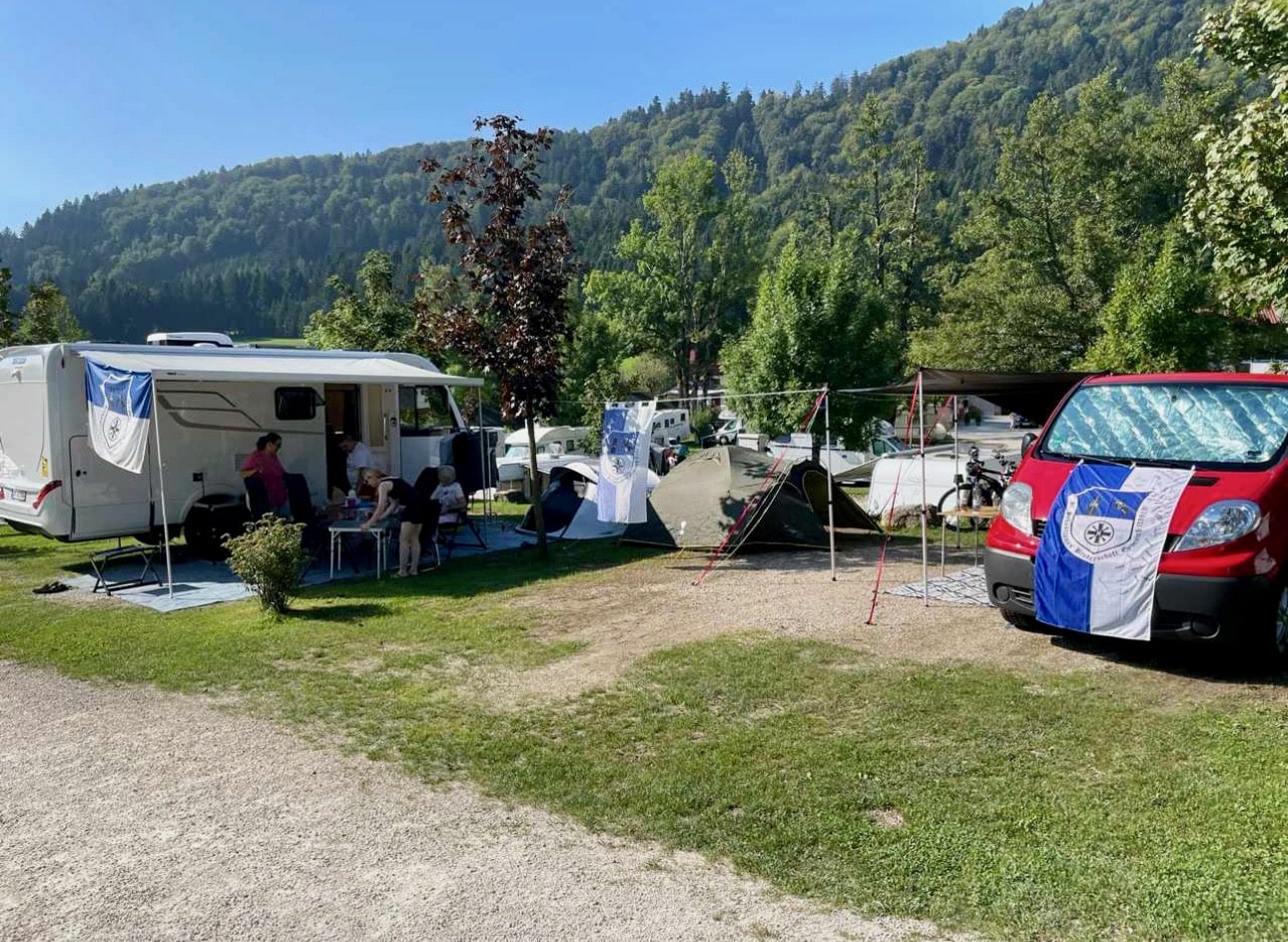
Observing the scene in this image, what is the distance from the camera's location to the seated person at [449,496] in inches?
446

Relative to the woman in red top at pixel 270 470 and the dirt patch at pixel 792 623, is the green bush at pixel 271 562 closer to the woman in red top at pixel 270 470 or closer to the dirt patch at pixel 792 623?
the dirt patch at pixel 792 623

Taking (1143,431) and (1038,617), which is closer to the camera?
(1038,617)

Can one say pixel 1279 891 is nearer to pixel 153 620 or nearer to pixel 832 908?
pixel 832 908

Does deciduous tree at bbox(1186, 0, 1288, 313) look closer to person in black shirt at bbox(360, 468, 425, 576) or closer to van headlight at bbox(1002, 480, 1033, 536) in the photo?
van headlight at bbox(1002, 480, 1033, 536)

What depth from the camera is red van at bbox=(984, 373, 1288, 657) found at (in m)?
5.19

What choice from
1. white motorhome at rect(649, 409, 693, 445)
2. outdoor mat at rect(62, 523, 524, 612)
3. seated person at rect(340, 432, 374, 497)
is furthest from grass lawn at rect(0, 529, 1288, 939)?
white motorhome at rect(649, 409, 693, 445)

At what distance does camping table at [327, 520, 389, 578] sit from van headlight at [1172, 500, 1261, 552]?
7.33 metres

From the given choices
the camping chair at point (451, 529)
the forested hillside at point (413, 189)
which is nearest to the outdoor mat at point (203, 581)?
the camping chair at point (451, 529)

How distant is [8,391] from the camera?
10.4 m

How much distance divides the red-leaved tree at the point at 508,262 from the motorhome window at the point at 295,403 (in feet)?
6.55

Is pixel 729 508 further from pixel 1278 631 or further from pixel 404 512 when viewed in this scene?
pixel 1278 631

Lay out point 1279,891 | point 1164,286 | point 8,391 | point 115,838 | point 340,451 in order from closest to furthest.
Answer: point 1279,891 < point 115,838 < point 8,391 < point 340,451 < point 1164,286

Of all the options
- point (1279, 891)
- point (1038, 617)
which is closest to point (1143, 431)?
point (1038, 617)

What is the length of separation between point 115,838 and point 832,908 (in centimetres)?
292
